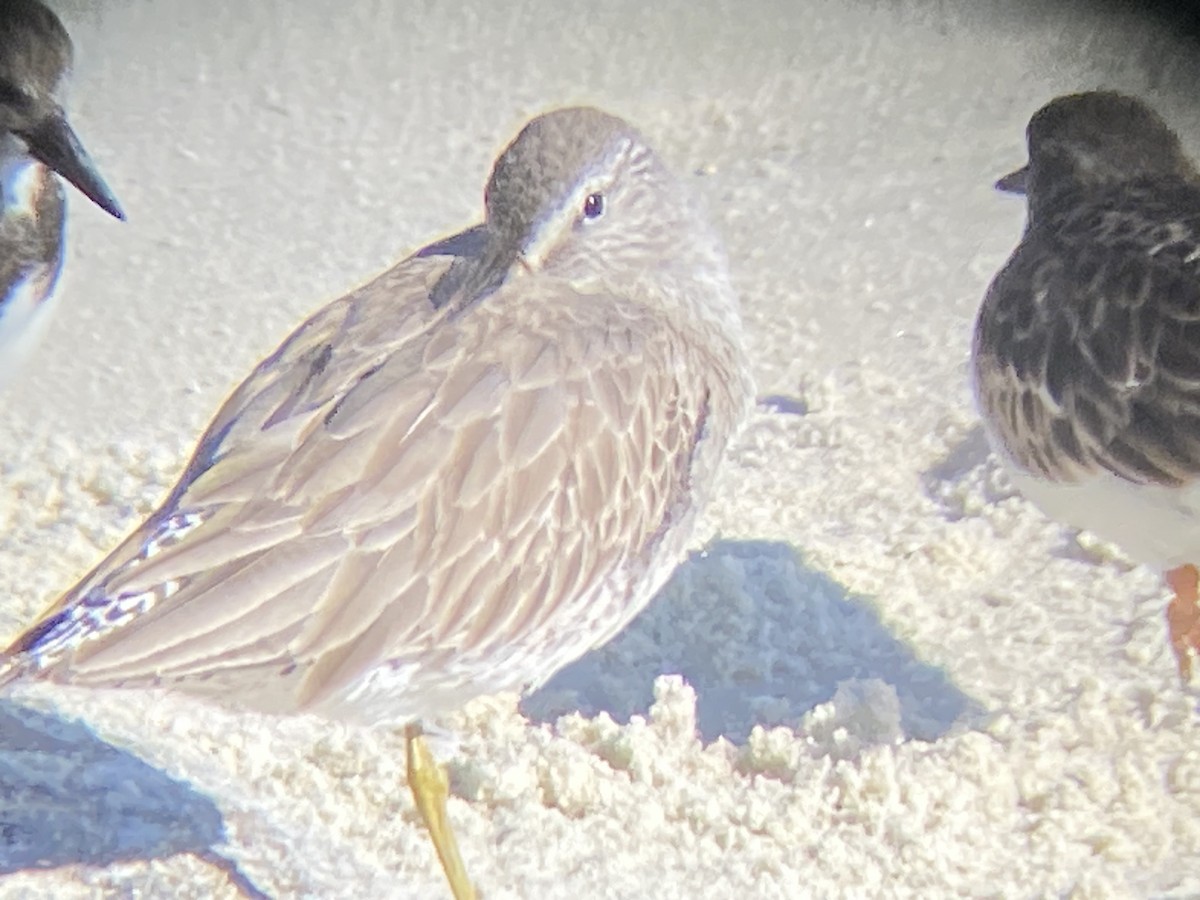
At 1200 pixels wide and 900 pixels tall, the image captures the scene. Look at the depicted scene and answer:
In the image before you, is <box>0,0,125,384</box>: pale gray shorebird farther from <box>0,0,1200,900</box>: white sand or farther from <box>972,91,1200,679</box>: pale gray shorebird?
<box>972,91,1200,679</box>: pale gray shorebird

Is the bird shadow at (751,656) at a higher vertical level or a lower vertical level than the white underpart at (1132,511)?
lower

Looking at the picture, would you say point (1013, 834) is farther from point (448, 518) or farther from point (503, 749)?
point (448, 518)

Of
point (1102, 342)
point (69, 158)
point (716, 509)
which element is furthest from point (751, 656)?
point (69, 158)

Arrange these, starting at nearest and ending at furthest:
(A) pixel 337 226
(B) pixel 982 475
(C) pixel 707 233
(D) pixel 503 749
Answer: (D) pixel 503 749 → (C) pixel 707 233 → (B) pixel 982 475 → (A) pixel 337 226

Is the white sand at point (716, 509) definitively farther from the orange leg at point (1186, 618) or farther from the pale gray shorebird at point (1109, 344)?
the pale gray shorebird at point (1109, 344)

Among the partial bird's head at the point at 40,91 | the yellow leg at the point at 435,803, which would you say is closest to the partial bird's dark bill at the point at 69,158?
the partial bird's head at the point at 40,91

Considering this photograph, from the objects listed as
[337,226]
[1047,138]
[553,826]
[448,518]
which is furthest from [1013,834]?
[337,226]

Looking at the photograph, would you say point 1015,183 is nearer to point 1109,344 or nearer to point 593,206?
point 1109,344
